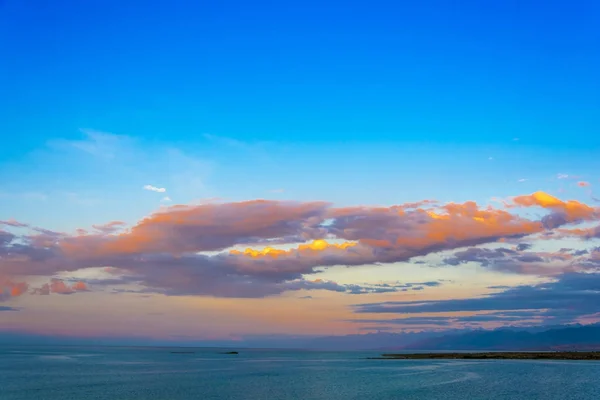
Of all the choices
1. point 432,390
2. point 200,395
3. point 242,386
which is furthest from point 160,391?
point 432,390

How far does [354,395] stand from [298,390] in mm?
10216

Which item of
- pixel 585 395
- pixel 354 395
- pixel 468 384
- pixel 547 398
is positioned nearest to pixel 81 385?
pixel 354 395

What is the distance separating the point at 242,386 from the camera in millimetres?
86000

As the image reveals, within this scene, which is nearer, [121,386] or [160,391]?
[160,391]

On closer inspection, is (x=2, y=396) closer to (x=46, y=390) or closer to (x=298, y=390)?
(x=46, y=390)

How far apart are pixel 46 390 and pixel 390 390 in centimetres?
4951

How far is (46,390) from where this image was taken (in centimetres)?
7588

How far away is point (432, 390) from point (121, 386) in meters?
47.9

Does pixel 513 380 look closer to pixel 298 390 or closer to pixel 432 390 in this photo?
pixel 432 390

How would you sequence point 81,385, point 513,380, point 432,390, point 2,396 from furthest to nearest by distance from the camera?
point 513,380 < point 81,385 < point 432,390 < point 2,396

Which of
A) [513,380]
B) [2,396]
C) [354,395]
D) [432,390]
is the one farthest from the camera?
[513,380]

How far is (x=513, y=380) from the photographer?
323 ft

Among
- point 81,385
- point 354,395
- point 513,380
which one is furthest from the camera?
point 513,380

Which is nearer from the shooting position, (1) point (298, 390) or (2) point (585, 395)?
(2) point (585, 395)
